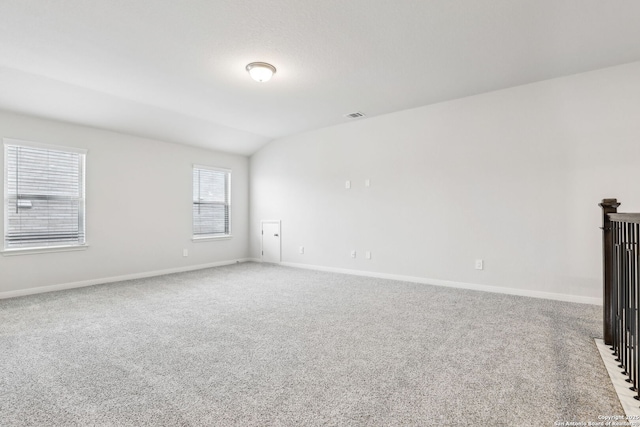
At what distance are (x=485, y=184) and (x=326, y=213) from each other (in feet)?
8.45

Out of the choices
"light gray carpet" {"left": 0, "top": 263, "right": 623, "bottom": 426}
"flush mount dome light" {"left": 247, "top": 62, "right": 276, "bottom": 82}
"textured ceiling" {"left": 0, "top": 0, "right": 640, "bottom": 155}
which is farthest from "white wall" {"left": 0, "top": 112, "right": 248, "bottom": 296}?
"flush mount dome light" {"left": 247, "top": 62, "right": 276, "bottom": 82}

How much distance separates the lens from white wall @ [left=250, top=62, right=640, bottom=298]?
3.48 m

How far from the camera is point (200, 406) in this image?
169cm

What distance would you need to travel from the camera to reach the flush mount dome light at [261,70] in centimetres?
321

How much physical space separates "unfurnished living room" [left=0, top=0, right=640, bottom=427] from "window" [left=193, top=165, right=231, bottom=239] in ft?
0.14

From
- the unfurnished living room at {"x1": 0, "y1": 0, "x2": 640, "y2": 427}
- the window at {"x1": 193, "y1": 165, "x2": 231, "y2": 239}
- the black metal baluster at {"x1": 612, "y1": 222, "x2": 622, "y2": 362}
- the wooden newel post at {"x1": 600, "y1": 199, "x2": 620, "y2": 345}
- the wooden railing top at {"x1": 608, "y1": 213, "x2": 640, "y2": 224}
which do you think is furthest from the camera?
the window at {"x1": 193, "y1": 165, "x2": 231, "y2": 239}

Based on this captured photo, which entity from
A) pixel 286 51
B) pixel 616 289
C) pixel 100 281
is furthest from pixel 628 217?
pixel 100 281

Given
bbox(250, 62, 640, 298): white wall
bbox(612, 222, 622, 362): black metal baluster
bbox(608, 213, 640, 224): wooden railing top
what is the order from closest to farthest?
bbox(608, 213, 640, 224): wooden railing top
bbox(612, 222, 622, 362): black metal baluster
bbox(250, 62, 640, 298): white wall

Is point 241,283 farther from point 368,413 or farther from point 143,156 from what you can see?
point 368,413

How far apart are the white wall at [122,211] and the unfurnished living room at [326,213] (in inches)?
1.2

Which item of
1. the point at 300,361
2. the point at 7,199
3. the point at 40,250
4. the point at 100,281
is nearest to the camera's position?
the point at 300,361

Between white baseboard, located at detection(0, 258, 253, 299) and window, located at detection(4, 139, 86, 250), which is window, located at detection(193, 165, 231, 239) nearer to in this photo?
white baseboard, located at detection(0, 258, 253, 299)

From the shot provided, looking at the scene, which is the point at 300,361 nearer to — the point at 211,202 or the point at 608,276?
the point at 608,276

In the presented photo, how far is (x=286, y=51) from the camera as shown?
3.01m
